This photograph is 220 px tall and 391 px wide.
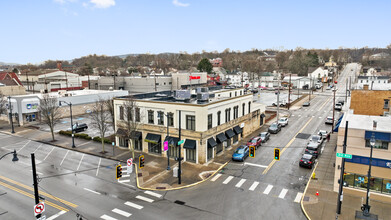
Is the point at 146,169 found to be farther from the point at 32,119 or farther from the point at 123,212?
the point at 32,119

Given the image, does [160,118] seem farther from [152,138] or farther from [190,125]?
[190,125]

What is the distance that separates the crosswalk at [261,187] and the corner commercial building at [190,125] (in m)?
4.69

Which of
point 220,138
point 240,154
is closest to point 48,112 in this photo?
point 220,138

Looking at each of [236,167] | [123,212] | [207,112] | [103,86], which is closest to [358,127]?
[236,167]

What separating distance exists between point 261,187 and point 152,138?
50.3ft

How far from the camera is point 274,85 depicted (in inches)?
4717

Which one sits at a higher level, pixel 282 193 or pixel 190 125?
pixel 190 125

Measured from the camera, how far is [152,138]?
33.8m

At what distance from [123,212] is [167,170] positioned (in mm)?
9136

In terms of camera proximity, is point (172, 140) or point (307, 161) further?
point (172, 140)

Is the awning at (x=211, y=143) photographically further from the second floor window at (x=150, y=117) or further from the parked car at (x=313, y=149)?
the parked car at (x=313, y=149)

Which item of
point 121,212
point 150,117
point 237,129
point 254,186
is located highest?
point 150,117

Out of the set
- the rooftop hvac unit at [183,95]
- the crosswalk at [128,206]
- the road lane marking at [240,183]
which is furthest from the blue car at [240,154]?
the crosswalk at [128,206]

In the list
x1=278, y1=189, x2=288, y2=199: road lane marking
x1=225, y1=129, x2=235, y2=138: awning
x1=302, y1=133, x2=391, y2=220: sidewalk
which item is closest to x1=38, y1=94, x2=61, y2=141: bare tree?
x1=225, y1=129, x2=235, y2=138: awning
